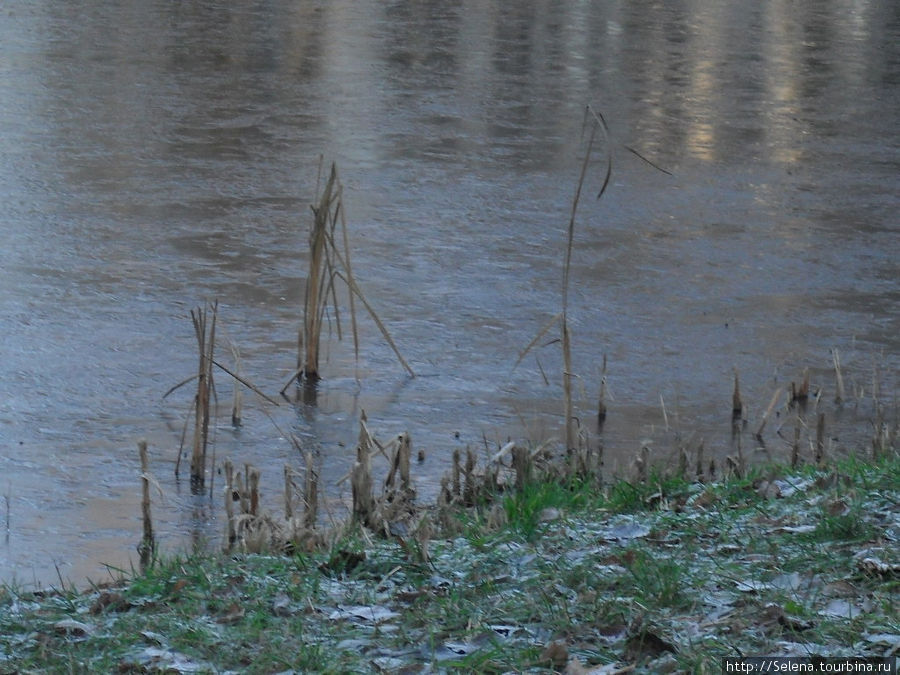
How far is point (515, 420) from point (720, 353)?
5.39 feet

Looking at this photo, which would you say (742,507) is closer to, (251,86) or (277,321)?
(277,321)

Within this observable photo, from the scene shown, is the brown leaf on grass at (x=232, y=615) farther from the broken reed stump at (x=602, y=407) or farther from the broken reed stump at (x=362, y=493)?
the broken reed stump at (x=602, y=407)

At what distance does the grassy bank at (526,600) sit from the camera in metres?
3.87

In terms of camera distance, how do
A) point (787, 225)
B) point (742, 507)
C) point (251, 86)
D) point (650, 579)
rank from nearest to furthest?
point (650, 579) < point (742, 507) < point (787, 225) < point (251, 86)

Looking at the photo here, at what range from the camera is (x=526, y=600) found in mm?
4238

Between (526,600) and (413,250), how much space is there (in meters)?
6.10

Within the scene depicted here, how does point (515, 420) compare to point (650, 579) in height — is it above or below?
below

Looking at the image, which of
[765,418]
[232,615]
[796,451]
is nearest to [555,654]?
[232,615]

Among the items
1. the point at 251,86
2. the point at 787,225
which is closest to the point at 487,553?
the point at 787,225

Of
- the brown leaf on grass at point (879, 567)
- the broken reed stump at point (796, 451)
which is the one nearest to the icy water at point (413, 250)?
the broken reed stump at point (796, 451)

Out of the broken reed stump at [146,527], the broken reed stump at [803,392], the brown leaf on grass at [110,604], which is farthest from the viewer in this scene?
the broken reed stump at [803,392]

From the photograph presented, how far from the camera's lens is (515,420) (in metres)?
7.34

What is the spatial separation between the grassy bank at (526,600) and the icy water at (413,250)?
34.7 inches

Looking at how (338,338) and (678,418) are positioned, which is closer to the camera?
(678,418)
